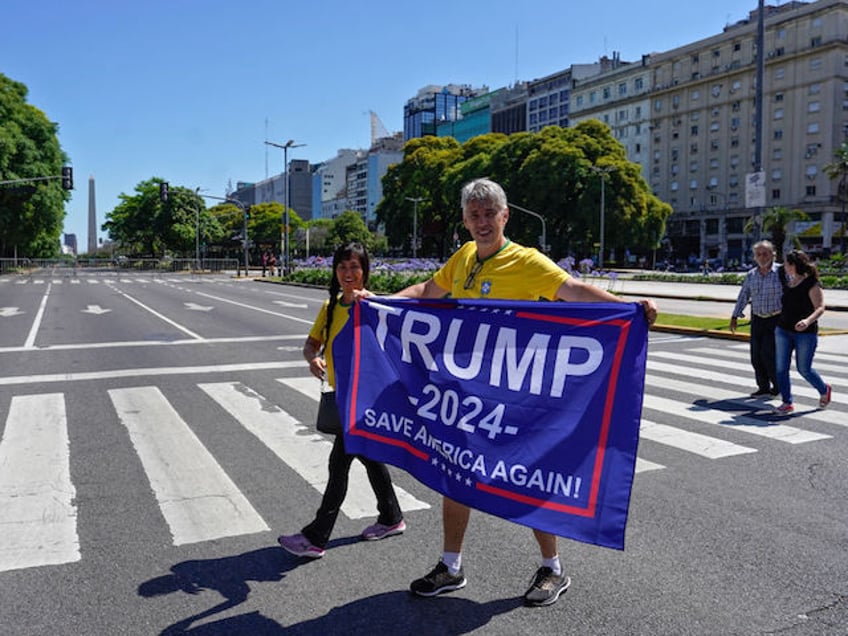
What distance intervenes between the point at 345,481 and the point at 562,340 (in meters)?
1.53

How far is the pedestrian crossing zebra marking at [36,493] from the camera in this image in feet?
14.0

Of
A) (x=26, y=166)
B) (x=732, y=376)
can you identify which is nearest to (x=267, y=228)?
(x=26, y=166)

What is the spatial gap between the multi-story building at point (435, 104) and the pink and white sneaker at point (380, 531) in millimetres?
175650

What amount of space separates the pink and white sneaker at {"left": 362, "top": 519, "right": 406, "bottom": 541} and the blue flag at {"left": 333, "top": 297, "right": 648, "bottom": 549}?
75 cm

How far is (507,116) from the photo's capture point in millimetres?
122438

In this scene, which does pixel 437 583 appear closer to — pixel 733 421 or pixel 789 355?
pixel 733 421

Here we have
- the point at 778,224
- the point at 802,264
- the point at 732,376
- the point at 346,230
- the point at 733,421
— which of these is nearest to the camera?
the point at 733,421

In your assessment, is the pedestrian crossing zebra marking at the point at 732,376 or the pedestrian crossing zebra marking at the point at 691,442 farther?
the pedestrian crossing zebra marking at the point at 732,376

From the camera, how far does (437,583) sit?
3.75 metres

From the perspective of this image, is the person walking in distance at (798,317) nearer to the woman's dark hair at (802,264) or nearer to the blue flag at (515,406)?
the woman's dark hair at (802,264)

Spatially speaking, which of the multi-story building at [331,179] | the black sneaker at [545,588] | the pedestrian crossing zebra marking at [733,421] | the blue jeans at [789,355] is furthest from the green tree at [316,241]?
the black sneaker at [545,588]

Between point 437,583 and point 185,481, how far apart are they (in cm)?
260

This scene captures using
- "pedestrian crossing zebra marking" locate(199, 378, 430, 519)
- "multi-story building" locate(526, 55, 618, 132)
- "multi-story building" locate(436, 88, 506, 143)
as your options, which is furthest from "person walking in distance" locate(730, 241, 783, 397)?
"multi-story building" locate(436, 88, 506, 143)

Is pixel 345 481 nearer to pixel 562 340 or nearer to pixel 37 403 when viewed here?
pixel 562 340
